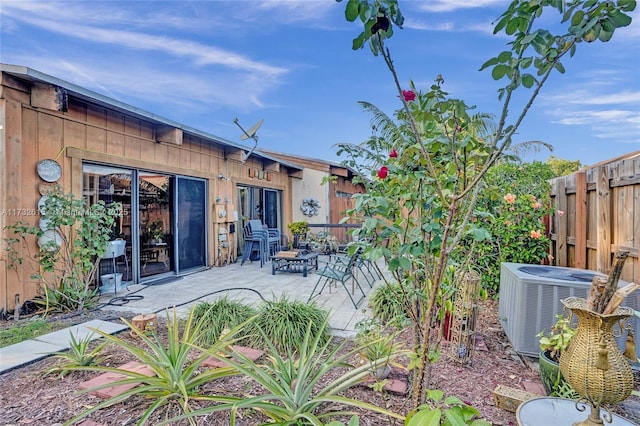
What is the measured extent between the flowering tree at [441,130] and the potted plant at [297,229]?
→ 8239 mm

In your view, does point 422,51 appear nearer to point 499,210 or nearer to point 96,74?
point 499,210

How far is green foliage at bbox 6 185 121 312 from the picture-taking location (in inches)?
162

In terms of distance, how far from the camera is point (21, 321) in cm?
385

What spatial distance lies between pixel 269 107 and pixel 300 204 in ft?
13.6

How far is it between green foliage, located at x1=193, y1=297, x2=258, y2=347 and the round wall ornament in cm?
271

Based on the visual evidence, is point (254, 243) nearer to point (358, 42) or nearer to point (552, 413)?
point (552, 413)

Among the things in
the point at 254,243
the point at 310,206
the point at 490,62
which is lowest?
the point at 254,243

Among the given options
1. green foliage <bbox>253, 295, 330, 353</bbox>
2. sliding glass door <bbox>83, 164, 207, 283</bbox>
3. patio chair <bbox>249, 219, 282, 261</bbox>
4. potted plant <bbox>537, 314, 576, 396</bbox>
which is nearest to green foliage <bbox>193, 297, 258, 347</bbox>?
green foliage <bbox>253, 295, 330, 353</bbox>

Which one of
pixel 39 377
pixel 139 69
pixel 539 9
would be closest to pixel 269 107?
pixel 139 69

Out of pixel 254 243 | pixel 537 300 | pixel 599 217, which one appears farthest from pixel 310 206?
pixel 537 300

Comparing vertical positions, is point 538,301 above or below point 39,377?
above

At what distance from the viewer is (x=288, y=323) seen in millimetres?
3057

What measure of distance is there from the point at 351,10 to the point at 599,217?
3354 millimetres

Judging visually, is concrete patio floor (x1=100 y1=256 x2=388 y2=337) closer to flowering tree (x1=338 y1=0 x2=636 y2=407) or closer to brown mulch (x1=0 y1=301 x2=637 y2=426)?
brown mulch (x1=0 y1=301 x2=637 y2=426)
